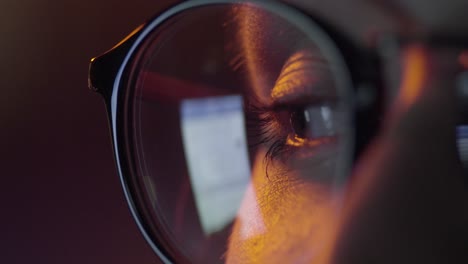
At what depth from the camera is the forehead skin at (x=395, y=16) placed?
1.17 feet

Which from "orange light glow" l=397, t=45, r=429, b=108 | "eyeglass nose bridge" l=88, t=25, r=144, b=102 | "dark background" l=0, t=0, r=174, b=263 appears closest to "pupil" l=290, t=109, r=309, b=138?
"orange light glow" l=397, t=45, r=429, b=108

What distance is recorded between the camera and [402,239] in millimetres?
399

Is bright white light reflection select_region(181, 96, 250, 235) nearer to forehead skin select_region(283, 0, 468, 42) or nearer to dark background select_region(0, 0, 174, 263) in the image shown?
dark background select_region(0, 0, 174, 263)

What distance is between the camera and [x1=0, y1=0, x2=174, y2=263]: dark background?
2.56 ft

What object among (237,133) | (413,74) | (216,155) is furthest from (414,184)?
(216,155)

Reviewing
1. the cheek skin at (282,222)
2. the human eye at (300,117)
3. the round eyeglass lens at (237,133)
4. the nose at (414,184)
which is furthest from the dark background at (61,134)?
the nose at (414,184)

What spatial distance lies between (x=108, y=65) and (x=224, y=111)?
0.59ft

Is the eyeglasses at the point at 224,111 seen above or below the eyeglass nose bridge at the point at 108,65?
below

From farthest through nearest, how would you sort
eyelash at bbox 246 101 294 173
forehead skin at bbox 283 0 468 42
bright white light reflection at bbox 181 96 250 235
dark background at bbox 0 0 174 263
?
dark background at bbox 0 0 174 263
bright white light reflection at bbox 181 96 250 235
eyelash at bbox 246 101 294 173
forehead skin at bbox 283 0 468 42

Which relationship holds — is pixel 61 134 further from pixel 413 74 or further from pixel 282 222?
pixel 413 74

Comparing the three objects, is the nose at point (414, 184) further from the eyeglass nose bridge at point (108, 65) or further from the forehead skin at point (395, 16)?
the eyeglass nose bridge at point (108, 65)

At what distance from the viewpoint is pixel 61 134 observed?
31.7 inches

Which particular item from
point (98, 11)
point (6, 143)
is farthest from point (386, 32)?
point (6, 143)

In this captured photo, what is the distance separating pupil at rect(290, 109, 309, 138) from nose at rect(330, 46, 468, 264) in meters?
0.08
